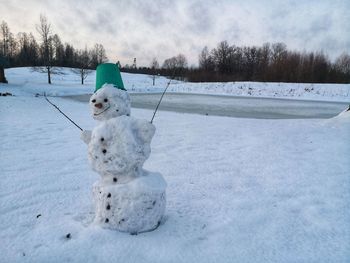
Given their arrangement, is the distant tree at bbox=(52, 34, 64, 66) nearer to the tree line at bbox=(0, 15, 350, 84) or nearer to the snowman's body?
the tree line at bbox=(0, 15, 350, 84)

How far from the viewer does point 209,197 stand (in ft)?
12.2

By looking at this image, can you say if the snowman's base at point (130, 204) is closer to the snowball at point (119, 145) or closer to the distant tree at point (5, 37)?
the snowball at point (119, 145)

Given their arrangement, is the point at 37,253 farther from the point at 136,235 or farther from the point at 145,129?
the point at 145,129

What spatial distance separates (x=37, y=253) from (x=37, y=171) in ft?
7.19

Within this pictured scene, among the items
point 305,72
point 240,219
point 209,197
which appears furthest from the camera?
point 305,72

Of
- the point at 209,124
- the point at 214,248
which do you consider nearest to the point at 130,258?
the point at 214,248

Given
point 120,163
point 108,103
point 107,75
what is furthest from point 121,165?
point 107,75

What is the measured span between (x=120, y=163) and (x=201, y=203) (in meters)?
1.34

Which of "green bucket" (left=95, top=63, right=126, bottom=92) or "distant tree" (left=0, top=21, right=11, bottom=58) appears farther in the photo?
"distant tree" (left=0, top=21, right=11, bottom=58)

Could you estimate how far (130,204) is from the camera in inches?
106

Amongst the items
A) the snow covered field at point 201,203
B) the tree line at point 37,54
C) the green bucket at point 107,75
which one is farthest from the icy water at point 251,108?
the tree line at point 37,54

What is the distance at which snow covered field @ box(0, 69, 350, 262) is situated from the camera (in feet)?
8.52

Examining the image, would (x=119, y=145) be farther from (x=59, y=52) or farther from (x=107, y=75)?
(x=59, y=52)

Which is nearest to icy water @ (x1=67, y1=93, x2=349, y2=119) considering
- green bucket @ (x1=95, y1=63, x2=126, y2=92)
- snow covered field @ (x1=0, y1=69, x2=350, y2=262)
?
snow covered field @ (x1=0, y1=69, x2=350, y2=262)
